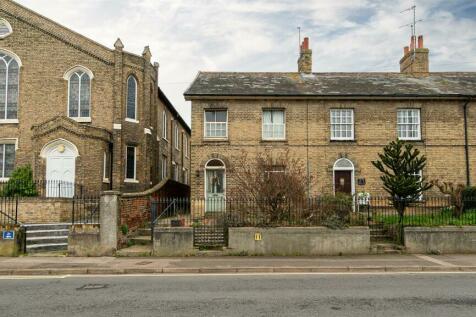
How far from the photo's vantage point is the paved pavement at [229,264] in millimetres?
11359

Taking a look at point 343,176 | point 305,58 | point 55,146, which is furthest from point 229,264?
point 305,58

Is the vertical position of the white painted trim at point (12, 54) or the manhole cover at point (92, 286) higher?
the white painted trim at point (12, 54)

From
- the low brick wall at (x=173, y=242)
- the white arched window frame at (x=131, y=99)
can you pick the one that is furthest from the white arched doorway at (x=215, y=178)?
the low brick wall at (x=173, y=242)

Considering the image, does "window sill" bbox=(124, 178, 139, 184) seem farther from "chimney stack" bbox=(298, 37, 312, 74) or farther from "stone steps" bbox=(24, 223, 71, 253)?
"chimney stack" bbox=(298, 37, 312, 74)

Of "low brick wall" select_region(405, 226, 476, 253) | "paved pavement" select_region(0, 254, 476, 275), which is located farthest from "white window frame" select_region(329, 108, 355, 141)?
"paved pavement" select_region(0, 254, 476, 275)

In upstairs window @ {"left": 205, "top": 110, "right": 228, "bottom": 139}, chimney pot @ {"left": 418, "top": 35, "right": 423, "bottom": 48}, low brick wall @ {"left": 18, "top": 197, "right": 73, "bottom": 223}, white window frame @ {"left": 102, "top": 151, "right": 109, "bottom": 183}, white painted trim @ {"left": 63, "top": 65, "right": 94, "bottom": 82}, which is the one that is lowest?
low brick wall @ {"left": 18, "top": 197, "right": 73, "bottom": 223}

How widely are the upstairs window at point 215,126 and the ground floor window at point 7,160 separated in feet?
38.0

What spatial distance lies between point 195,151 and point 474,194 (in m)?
13.4

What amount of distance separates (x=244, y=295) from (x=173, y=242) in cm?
583

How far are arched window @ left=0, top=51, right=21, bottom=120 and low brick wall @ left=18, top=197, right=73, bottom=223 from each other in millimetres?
9596

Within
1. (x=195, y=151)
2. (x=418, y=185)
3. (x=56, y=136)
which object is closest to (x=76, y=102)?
(x=56, y=136)

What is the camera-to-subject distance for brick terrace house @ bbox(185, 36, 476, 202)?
70.5 ft

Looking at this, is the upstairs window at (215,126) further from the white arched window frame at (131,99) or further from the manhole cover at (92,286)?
the manhole cover at (92,286)

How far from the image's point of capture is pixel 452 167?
2166cm
